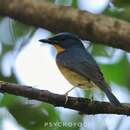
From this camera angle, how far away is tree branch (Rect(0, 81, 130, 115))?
1768mm

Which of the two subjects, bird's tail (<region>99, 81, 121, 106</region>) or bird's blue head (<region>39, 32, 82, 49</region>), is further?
bird's blue head (<region>39, 32, 82, 49</region>)

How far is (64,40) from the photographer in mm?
3002

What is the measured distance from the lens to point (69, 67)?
8.97ft

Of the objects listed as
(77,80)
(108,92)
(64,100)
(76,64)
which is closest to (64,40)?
(76,64)

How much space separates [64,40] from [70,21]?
1441 millimetres

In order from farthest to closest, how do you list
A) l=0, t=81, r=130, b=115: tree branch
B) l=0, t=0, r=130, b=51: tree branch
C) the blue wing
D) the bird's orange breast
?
the bird's orange breast < the blue wing < l=0, t=81, r=130, b=115: tree branch < l=0, t=0, r=130, b=51: tree branch

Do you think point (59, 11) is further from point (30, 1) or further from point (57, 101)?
point (57, 101)

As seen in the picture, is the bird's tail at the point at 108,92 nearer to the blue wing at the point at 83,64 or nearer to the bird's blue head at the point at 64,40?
the blue wing at the point at 83,64

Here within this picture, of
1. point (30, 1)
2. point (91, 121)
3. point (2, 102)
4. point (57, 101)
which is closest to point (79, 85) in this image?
point (91, 121)

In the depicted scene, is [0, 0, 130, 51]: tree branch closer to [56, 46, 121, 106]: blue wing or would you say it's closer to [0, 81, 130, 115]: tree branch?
[0, 81, 130, 115]: tree branch

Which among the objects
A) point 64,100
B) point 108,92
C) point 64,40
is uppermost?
point 64,100

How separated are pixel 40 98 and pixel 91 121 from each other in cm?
60

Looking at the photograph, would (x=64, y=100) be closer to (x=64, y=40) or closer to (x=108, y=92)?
(x=108, y=92)

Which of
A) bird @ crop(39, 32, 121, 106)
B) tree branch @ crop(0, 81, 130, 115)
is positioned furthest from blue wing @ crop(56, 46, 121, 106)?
tree branch @ crop(0, 81, 130, 115)
